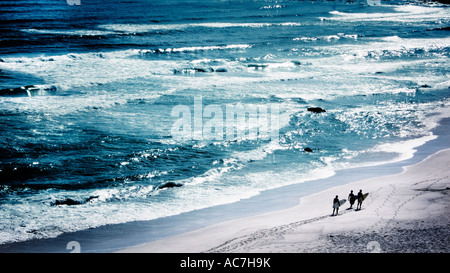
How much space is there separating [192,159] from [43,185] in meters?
5.78

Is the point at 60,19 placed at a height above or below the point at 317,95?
above

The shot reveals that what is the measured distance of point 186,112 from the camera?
22.5 m

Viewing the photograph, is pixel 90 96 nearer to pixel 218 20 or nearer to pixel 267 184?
pixel 267 184

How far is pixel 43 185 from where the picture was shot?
15062 millimetres

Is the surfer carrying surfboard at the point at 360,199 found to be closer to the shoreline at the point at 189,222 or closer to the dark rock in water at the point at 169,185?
the shoreline at the point at 189,222

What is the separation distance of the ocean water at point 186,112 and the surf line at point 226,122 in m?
0.10

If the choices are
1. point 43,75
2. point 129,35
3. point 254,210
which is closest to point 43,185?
point 254,210

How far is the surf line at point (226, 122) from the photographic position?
1969 centimetres

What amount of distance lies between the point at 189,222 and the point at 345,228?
4.62 m

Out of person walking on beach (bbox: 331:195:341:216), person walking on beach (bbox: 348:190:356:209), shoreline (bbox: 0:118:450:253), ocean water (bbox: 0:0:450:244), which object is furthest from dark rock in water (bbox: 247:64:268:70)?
person walking on beach (bbox: 331:195:341:216)

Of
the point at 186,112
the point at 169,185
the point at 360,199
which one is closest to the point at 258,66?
the point at 186,112

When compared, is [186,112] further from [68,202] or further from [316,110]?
[68,202]

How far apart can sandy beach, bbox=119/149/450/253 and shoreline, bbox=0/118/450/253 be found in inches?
11.4

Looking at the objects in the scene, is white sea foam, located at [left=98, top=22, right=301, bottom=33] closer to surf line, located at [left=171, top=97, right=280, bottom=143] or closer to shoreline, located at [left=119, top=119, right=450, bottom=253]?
surf line, located at [left=171, top=97, right=280, bottom=143]
